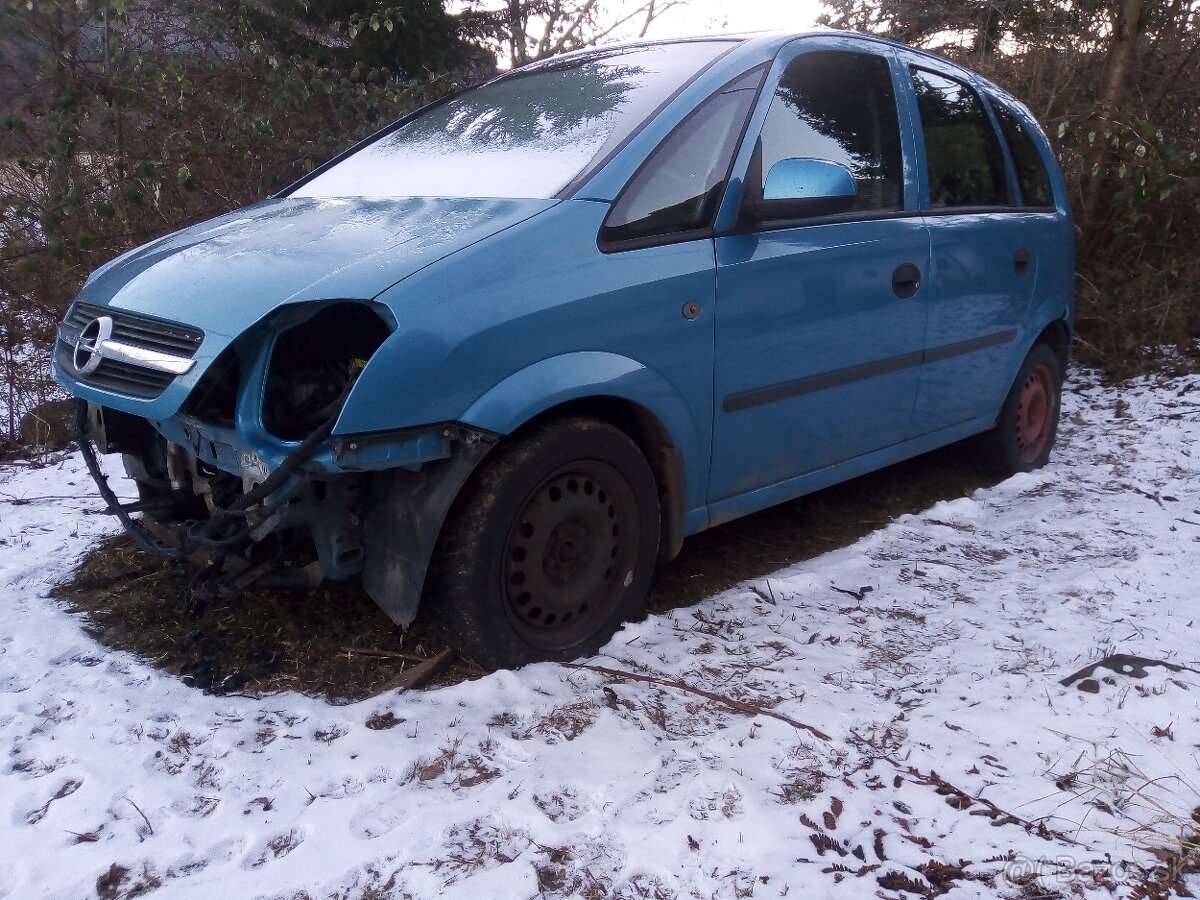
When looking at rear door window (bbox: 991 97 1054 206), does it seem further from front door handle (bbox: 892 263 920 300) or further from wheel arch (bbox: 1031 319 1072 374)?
front door handle (bbox: 892 263 920 300)

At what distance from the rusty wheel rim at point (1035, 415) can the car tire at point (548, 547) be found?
266cm

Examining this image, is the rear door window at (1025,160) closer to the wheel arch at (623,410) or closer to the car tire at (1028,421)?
the car tire at (1028,421)

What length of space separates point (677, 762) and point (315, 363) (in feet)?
4.74

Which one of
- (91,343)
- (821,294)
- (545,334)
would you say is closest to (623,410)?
(545,334)

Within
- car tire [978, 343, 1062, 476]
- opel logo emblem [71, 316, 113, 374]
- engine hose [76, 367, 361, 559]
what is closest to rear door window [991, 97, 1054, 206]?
car tire [978, 343, 1062, 476]

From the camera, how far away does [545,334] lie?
2609 millimetres

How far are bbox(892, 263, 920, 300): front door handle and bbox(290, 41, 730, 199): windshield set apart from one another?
3.48 feet

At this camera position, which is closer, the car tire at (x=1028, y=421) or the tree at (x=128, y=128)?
the car tire at (x=1028, y=421)

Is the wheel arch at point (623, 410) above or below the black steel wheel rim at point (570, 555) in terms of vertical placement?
above

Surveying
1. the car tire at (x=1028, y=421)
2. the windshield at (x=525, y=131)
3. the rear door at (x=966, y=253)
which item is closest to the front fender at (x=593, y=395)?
the windshield at (x=525, y=131)

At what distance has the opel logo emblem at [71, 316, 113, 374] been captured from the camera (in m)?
2.68

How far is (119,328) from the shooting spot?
269 centimetres

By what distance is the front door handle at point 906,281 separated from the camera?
12.1ft

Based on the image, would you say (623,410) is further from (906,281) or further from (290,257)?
(906,281)
